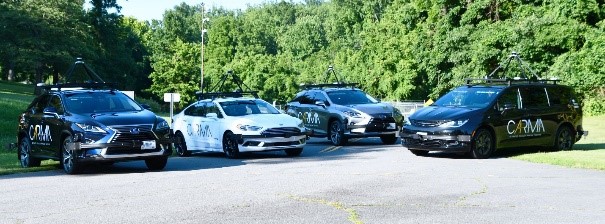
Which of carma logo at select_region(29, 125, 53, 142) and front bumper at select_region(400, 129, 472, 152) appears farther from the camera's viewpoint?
front bumper at select_region(400, 129, 472, 152)

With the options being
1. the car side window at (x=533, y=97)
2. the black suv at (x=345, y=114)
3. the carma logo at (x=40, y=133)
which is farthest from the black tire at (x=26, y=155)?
the car side window at (x=533, y=97)

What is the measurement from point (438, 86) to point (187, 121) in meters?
38.9

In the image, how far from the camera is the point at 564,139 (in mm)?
22359

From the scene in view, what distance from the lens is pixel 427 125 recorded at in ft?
67.2

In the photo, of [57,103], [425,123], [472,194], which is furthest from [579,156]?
[57,103]

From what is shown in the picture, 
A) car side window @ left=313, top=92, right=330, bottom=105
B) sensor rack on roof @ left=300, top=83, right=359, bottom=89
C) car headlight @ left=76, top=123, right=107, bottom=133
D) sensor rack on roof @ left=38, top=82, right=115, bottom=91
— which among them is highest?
sensor rack on roof @ left=300, top=83, right=359, bottom=89

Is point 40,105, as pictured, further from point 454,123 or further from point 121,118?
point 454,123

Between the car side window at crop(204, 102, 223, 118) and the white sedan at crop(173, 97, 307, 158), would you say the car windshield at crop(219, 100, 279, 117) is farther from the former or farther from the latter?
the car side window at crop(204, 102, 223, 118)

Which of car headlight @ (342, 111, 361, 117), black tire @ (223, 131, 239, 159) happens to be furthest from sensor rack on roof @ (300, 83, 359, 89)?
black tire @ (223, 131, 239, 159)

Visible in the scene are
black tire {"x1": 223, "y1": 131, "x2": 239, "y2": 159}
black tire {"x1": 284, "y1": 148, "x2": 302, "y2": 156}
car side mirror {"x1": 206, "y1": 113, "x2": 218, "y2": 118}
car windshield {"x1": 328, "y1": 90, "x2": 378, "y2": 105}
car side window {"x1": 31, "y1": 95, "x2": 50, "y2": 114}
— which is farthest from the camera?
car windshield {"x1": 328, "y1": 90, "x2": 378, "y2": 105}

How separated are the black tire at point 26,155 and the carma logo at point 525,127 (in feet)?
33.6

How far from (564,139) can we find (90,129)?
37.3ft

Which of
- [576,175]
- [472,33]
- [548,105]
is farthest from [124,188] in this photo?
[472,33]

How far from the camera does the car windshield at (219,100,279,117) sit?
2245 cm
